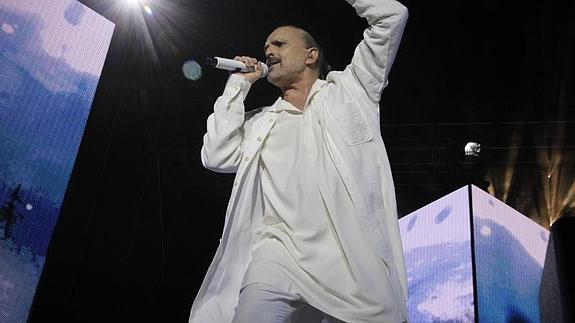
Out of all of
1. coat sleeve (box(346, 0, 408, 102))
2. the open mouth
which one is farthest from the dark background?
coat sleeve (box(346, 0, 408, 102))

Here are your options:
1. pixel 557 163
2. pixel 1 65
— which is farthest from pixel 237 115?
pixel 557 163

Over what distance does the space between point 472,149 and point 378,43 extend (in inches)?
161

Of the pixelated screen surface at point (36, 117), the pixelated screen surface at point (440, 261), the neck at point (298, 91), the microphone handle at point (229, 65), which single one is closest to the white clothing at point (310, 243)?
the neck at point (298, 91)

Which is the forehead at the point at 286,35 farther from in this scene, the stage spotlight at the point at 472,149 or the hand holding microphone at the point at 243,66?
the stage spotlight at the point at 472,149

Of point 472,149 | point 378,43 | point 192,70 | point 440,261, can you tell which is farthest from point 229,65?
point 472,149

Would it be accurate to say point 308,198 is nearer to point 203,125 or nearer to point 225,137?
point 225,137

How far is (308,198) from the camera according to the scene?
156 cm

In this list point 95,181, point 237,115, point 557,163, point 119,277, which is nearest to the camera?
point 237,115

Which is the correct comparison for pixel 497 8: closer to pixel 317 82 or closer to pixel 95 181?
pixel 317 82

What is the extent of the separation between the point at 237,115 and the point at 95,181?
320 cm

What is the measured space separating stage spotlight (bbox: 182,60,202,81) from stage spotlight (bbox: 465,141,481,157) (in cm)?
262

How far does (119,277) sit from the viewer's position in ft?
16.4

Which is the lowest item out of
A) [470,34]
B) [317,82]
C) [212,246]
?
[212,246]

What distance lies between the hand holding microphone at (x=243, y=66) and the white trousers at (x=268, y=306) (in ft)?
2.57
